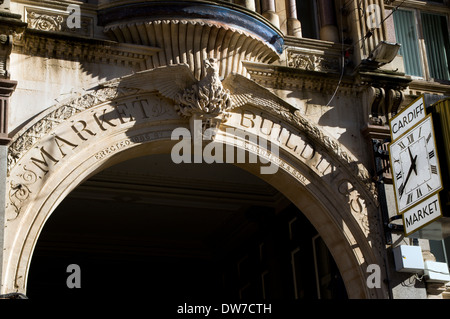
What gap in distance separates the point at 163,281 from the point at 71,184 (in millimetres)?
8940

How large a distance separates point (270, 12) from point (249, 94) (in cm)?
188

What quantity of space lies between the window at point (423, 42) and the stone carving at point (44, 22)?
642cm

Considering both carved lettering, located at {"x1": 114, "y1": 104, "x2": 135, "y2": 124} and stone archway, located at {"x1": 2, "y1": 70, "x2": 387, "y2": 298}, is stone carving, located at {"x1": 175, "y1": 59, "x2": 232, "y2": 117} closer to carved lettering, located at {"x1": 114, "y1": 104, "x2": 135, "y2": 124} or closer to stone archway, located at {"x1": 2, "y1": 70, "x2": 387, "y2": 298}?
stone archway, located at {"x1": 2, "y1": 70, "x2": 387, "y2": 298}

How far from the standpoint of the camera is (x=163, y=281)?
2108 cm

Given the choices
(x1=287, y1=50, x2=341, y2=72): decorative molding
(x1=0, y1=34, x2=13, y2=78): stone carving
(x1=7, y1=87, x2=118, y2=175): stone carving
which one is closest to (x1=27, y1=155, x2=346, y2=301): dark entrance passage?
(x1=287, y1=50, x2=341, y2=72): decorative molding

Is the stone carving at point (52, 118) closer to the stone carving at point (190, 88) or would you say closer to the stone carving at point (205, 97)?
the stone carving at point (190, 88)

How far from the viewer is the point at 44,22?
13.3 m

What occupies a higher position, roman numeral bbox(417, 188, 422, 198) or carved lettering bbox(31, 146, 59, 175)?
carved lettering bbox(31, 146, 59, 175)

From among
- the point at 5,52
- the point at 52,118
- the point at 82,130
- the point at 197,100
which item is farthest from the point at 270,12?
the point at 5,52

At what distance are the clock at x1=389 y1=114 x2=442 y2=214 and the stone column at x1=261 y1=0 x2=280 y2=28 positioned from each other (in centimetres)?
298

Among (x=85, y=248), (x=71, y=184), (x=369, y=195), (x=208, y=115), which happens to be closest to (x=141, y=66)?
(x=208, y=115)

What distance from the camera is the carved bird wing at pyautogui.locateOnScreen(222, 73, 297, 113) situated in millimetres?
13812

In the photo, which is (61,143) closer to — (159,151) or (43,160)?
(43,160)

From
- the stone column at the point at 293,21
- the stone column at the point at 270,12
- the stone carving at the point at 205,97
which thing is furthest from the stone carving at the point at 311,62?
the stone carving at the point at 205,97
